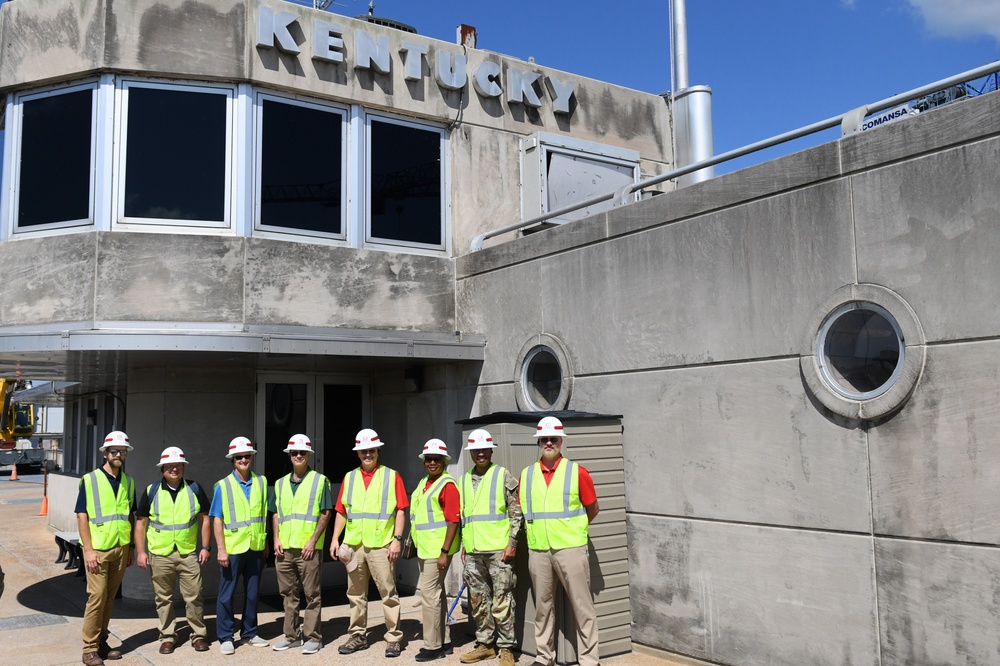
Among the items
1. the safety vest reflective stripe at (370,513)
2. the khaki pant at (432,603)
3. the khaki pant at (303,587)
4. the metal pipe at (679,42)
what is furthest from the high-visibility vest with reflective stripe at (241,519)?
the metal pipe at (679,42)

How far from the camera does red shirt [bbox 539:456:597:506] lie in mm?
7609

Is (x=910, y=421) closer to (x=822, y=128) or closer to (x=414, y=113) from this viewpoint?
(x=822, y=128)

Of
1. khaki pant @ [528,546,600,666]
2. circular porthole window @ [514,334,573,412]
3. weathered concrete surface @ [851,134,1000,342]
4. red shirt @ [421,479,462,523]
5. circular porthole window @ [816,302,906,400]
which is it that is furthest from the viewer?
circular porthole window @ [514,334,573,412]

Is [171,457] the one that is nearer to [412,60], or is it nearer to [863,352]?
[412,60]

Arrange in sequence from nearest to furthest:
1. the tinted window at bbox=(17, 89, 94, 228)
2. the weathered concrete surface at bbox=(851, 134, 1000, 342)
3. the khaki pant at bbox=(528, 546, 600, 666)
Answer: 1. the weathered concrete surface at bbox=(851, 134, 1000, 342)
2. the khaki pant at bbox=(528, 546, 600, 666)
3. the tinted window at bbox=(17, 89, 94, 228)

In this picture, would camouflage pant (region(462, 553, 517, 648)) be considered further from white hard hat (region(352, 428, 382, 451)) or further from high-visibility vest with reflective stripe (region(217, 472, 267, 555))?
high-visibility vest with reflective stripe (region(217, 472, 267, 555))

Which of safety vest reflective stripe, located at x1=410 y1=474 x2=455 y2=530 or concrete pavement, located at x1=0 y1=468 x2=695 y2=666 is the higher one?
safety vest reflective stripe, located at x1=410 y1=474 x2=455 y2=530

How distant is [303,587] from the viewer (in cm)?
870

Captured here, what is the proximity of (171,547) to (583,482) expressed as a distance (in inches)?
159

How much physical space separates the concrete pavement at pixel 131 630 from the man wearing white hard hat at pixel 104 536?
343 mm

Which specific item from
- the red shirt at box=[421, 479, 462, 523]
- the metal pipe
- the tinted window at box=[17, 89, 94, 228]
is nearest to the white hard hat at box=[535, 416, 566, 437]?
the red shirt at box=[421, 479, 462, 523]

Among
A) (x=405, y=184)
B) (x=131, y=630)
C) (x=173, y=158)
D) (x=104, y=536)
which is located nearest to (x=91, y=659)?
(x=104, y=536)

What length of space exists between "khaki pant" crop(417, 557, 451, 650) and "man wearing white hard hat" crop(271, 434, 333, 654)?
1.08 m

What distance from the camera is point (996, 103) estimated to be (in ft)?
18.9
